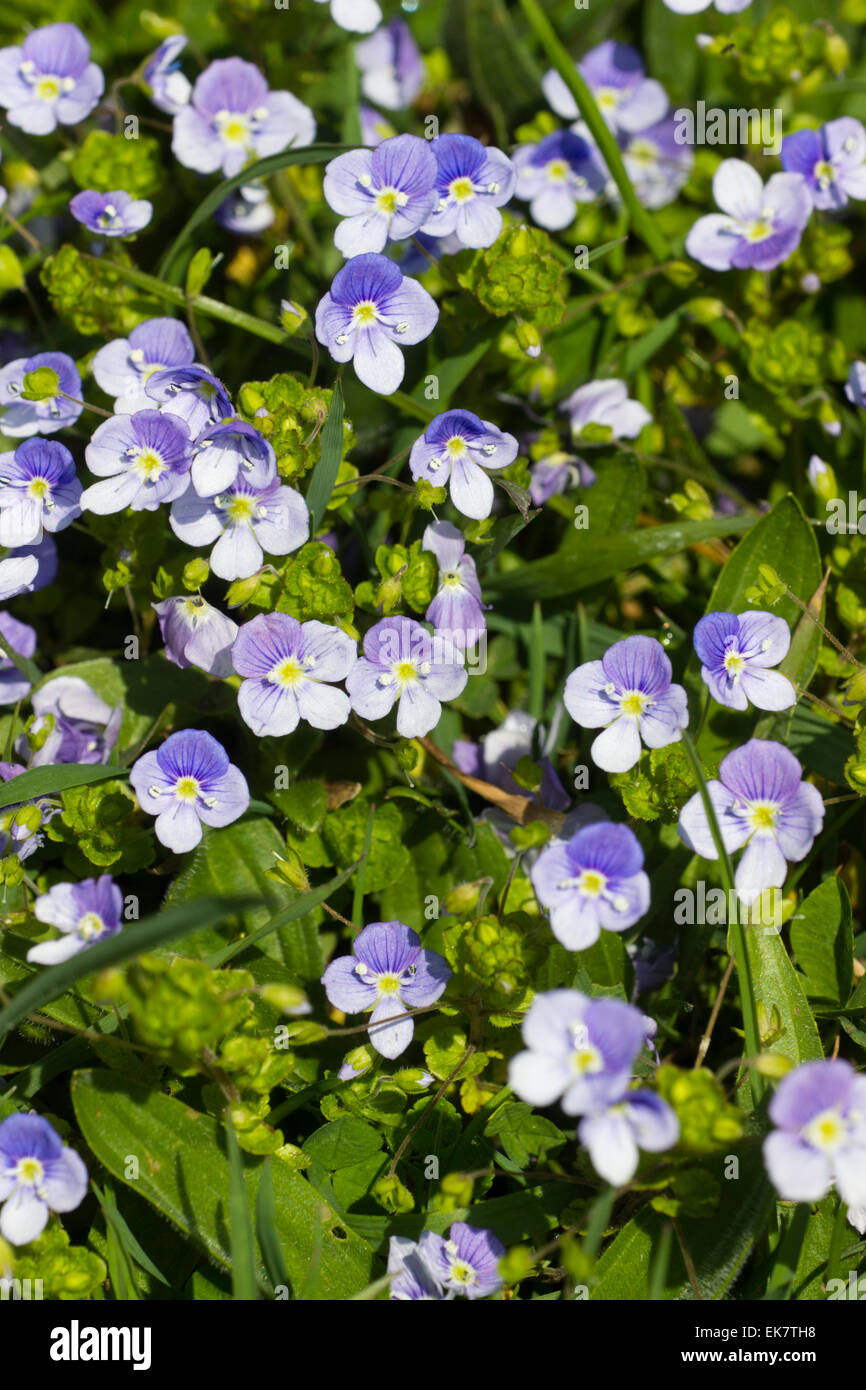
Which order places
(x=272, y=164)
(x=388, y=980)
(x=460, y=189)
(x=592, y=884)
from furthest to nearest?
(x=272, y=164) → (x=460, y=189) → (x=388, y=980) → (x=592, y=884)

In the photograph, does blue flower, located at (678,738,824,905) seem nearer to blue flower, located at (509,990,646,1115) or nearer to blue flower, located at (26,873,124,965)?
blue flower, located at (509,990,646,1115)

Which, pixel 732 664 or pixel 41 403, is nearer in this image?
pixel 732 664

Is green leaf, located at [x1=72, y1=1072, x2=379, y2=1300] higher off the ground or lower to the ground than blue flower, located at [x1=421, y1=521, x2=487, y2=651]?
lower

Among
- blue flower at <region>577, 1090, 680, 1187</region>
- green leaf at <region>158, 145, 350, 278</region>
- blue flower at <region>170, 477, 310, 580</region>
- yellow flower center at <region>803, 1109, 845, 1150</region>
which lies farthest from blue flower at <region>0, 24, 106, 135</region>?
yellow flower center at <region>803, 1109, 845, 1150</region>

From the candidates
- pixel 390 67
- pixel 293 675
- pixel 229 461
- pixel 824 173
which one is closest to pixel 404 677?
pixel 293 675

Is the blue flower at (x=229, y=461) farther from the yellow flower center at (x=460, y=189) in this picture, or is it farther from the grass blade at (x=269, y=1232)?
the grass blade at (x=269, y=1232)

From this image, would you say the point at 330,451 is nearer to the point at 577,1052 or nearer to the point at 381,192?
the point at 381,192

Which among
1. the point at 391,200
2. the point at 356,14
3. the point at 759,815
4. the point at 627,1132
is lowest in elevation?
the point at 627,1132
